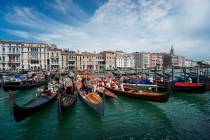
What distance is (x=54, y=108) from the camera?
11.3 m

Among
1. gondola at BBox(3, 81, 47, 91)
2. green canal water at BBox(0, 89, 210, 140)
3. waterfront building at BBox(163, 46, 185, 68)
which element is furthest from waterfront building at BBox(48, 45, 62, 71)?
waterfront building at BBox(163, 46, 185, 68)

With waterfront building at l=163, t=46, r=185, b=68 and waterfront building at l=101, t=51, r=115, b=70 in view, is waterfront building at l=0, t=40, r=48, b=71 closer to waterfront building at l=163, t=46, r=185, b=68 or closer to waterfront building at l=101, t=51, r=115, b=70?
waterfront building at l=101, t=51, r=115, b=70

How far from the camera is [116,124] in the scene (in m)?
8.37

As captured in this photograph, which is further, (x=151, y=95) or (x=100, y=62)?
(x=100, y=62)

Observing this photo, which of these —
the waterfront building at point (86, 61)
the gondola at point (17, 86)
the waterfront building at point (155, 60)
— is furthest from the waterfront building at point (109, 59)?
the gondola at point (17, 86)

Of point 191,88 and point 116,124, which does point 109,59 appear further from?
point 116,124

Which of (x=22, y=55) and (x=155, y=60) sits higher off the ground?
(x=155, y=60)

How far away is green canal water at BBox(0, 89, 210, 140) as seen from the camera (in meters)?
7.16

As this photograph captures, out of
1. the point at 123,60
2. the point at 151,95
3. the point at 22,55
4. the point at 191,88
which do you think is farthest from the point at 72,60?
the point at 151,95

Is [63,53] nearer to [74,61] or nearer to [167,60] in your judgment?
[74,61]

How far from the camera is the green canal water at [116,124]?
23.5 ft

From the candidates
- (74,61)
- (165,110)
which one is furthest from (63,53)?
(165,110)

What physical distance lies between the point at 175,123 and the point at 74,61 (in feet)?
175

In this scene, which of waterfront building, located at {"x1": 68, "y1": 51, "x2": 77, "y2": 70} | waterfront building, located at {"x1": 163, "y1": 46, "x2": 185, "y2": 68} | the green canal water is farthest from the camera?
waterfront building, located at {"x1": 163, "y1": 46, "x2": 185, "y2": 68}
